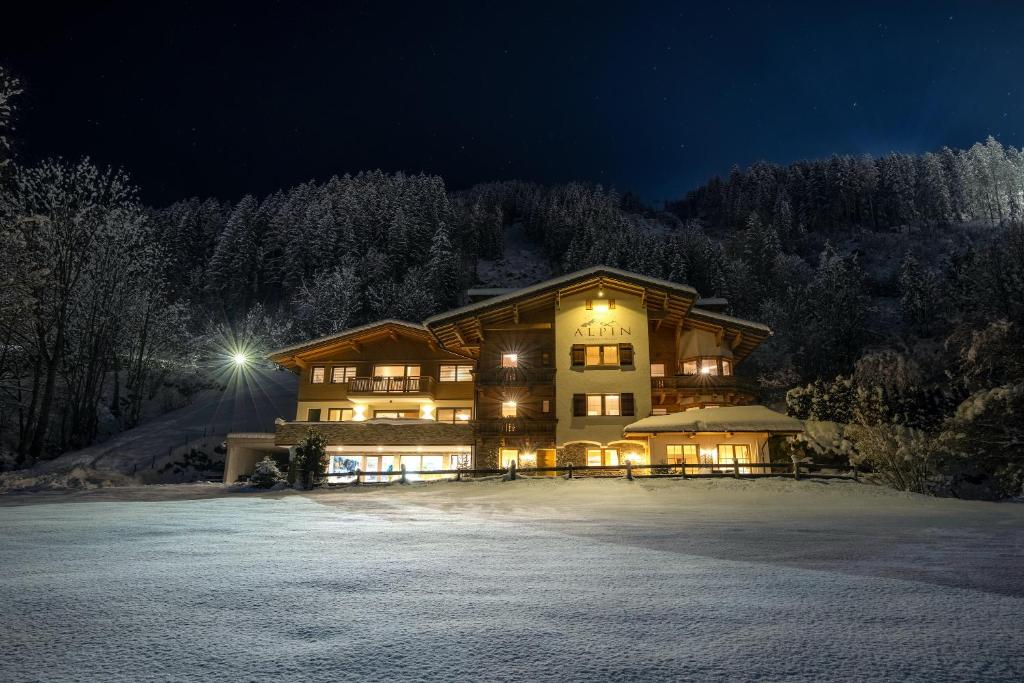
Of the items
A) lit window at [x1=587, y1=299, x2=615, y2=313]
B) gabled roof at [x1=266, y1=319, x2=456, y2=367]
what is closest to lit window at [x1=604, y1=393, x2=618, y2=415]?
lit window at [x1=587, y1=299, x2=615, y2=313]

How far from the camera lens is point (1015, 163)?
116875 mm

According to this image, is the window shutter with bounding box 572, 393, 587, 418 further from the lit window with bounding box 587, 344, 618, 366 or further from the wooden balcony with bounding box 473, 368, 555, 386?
the lit window with bounding box 587, 344, 618, 366

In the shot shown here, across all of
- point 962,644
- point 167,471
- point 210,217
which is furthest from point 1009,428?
point 210,217

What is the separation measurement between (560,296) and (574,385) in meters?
5.23

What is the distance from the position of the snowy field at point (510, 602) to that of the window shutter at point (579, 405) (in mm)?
21167

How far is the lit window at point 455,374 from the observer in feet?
132

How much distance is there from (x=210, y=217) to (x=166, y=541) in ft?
361

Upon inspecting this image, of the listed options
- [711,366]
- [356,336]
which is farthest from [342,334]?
[711,366]

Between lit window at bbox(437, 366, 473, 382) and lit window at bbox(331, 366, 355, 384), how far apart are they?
625 cm

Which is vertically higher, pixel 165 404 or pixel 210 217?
Result: pixel 210 217

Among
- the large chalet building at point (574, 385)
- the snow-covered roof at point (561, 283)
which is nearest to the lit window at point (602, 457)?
the large chalet building at point (574, 385)

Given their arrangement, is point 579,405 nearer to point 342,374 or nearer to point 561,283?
point 561,283

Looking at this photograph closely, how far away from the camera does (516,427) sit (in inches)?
1250

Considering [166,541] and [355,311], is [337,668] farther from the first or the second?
[355,311]
